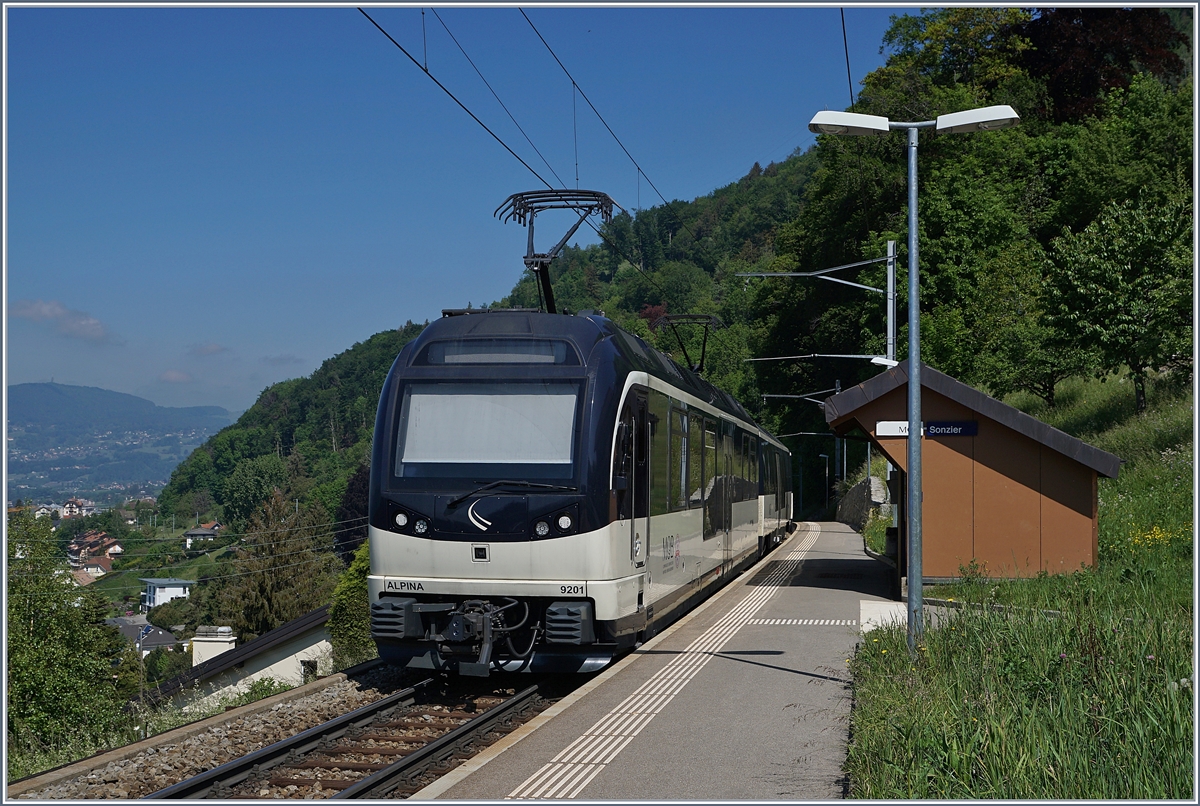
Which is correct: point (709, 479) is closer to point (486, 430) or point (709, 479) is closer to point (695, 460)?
point (695, 460)

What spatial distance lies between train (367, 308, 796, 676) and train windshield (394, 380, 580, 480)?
0.5 inches

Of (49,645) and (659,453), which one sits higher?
(659,453)

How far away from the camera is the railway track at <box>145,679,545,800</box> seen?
704 centimetres

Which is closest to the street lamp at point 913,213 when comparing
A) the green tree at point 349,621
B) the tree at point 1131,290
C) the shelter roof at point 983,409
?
the shelter roof at point 983,409

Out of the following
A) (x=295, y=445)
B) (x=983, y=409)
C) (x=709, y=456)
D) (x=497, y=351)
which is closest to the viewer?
(x=497, y=351)

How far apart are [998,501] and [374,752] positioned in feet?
34.1

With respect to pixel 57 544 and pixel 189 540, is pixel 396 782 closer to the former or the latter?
pixel 57 544

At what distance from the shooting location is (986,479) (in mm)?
15477

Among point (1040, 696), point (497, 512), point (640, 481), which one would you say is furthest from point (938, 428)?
point (1040, 696)

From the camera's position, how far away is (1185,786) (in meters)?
5.16

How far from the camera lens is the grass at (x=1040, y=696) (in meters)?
5.40

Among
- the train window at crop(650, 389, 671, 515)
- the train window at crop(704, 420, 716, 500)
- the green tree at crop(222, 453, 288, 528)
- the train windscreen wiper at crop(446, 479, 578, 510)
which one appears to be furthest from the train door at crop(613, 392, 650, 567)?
the green tree at crop(222, 453, 288, 528)

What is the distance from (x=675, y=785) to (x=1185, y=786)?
2.75 meters

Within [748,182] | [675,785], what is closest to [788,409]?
[675,785]
